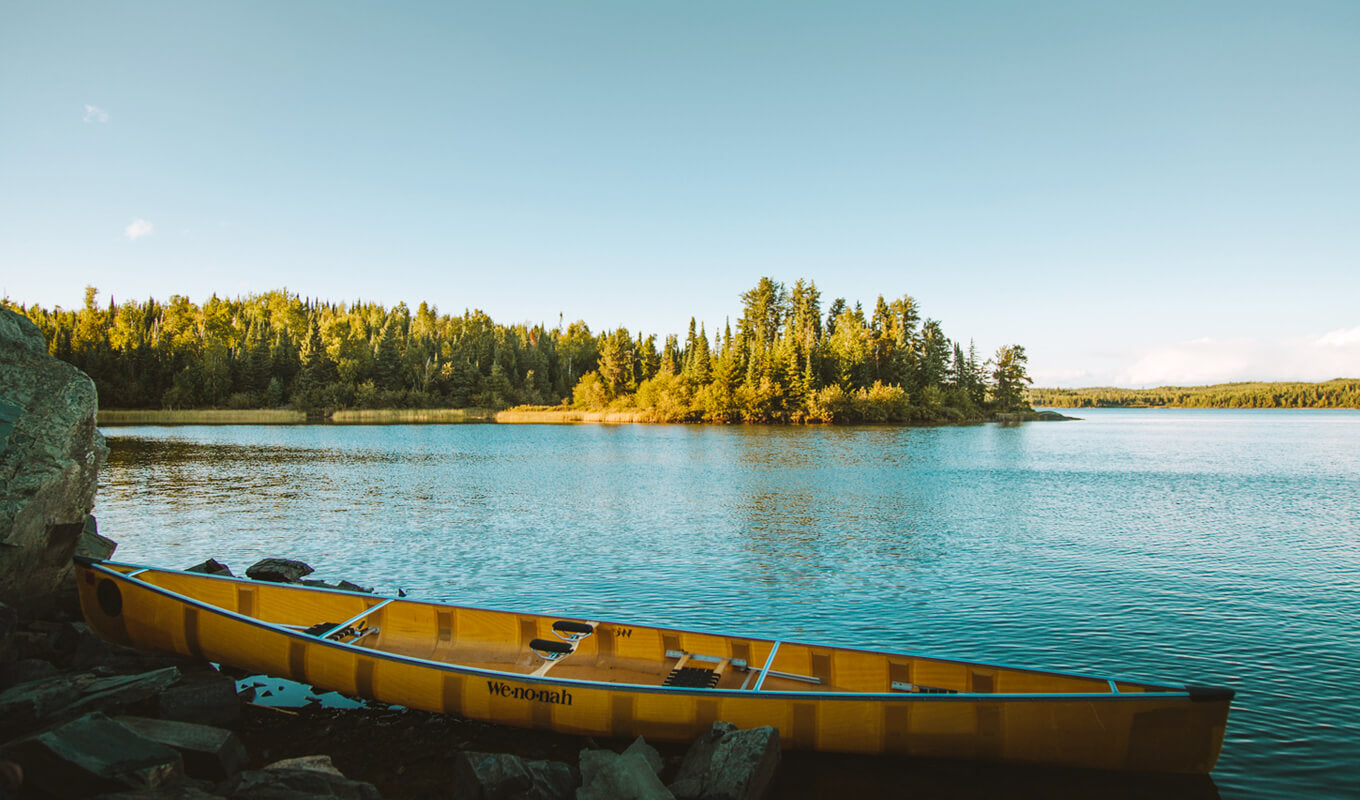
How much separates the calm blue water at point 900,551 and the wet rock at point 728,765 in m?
4.96

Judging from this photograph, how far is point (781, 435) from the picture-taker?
71.9 m

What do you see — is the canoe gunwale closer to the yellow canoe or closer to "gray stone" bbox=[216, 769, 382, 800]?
the yellow canoe

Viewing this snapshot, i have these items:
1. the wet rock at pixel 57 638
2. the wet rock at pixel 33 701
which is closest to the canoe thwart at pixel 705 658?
the wet rock at pixel 33 701

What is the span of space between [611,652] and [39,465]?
8.51 metres

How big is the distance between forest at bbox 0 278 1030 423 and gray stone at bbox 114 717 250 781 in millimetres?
88277

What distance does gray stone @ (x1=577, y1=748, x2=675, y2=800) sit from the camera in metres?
6.31

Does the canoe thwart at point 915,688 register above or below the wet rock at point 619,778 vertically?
above

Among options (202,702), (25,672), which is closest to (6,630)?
(25,672)

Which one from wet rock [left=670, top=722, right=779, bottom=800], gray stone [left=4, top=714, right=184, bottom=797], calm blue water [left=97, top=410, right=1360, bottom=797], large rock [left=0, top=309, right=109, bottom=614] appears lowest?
calm blue water [left=97, top=410, right=1360, bottom=797]

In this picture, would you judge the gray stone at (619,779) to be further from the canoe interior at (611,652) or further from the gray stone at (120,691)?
the gray stone at (120,691)

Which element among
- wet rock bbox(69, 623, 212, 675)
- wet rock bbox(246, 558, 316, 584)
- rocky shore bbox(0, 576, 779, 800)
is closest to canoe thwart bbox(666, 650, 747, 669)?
rocky shore bbox(0, 576, 779, 800)

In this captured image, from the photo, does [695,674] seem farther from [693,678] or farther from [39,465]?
[39,465]

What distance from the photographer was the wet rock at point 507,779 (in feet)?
20.8

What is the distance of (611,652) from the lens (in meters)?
10.1
